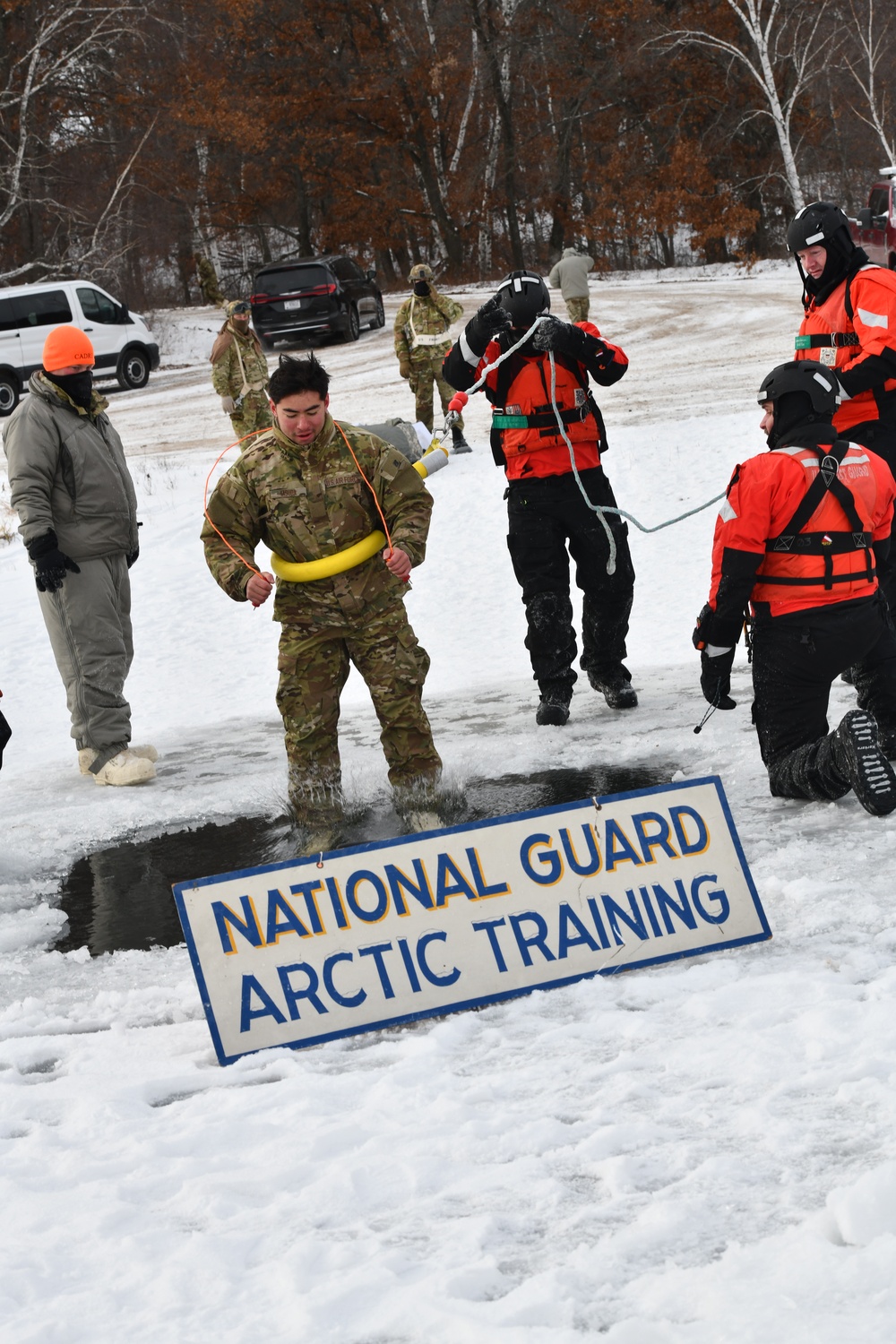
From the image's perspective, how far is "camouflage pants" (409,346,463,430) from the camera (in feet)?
→ 42.2

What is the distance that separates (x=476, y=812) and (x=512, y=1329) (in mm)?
3071

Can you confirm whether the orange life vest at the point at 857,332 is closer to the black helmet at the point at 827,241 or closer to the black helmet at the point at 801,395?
the black helmet at the point at 827,241

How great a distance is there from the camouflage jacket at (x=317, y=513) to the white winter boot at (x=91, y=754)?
1.96m

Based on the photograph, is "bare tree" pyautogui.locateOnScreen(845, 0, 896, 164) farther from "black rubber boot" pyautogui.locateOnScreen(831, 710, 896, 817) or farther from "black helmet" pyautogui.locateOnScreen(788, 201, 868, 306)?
"black rubber boot" pyautogui.locateOnScreen(831, 710, 896, 817)

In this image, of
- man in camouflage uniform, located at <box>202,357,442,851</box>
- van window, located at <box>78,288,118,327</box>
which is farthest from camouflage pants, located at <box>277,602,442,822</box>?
van window, located at <box>78,288,118,327</box>

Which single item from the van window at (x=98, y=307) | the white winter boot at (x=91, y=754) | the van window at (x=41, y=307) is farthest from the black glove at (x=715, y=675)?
the van window at (x=98, y=307)

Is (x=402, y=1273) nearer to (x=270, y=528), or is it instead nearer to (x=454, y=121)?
(x=270, y=528)

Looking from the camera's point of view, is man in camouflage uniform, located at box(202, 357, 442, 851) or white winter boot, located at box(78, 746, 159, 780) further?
white winter boot, located at box(78, 746, 159, 780)

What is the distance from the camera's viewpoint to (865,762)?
4.38 metres

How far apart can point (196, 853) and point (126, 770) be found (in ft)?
3.82

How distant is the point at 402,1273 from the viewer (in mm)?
2549

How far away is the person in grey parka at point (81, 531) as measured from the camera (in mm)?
6027

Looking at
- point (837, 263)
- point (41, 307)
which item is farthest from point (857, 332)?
point (41, 307)

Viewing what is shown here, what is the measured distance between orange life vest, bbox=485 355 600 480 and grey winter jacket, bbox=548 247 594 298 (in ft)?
36.5
